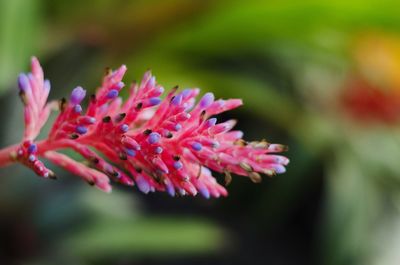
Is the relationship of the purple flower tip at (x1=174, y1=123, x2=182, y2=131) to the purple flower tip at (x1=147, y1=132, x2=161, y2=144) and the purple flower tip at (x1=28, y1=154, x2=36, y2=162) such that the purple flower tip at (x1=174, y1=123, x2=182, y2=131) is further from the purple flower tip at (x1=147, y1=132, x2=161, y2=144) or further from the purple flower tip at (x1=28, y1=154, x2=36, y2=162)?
the purple flower tip at (x1=28, y1=154, x2=36, y2=162)

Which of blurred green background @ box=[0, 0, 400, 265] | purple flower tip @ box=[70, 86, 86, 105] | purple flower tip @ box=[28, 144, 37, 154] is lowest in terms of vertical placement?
purple flower tip @ box=[28, 144, 37, 154]

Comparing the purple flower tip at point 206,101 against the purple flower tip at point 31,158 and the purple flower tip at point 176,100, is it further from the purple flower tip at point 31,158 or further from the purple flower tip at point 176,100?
the purple flower tip at point 31,158

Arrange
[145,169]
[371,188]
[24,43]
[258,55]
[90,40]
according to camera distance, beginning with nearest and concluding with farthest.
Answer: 1. [145,169]
2. [24,43]
3. [90,40]
4. [371,188]
5. [258,55]

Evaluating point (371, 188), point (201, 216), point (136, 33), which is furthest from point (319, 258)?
point (136, 33)

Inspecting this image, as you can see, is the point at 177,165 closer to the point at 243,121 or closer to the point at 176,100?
the point at 176,100

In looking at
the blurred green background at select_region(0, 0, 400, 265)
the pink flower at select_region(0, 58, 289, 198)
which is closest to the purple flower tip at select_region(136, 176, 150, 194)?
the pink flower at select_region(0, 58, 289, 198)

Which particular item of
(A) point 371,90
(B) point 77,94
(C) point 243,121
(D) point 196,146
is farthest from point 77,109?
(C) point 243,121

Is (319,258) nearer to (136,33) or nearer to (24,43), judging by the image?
(136,33)
